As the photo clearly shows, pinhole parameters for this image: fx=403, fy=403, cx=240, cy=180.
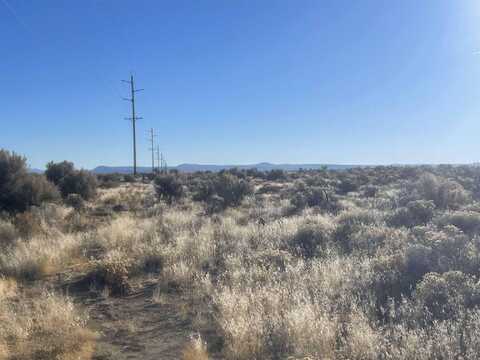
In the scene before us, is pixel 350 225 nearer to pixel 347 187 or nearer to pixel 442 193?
pixel 442 193

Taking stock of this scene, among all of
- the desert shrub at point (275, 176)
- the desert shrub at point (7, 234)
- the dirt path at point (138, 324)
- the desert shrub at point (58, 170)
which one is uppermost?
the desert shrub at point (58, 170)

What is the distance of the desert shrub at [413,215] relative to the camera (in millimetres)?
12617

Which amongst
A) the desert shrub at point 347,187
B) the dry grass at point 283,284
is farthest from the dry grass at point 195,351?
the desert shrub at point 347,187

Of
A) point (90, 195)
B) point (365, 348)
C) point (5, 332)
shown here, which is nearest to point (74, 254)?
point (5, 332)

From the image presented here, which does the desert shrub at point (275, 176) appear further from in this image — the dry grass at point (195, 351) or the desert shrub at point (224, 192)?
the dry grass at point (195, 351)

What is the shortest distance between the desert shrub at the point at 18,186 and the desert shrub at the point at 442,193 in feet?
52.7

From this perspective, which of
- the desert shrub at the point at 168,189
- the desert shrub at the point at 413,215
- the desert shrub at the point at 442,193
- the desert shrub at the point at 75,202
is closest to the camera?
the desert shrub at the point at 413,215

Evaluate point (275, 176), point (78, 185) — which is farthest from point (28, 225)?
point (275, 176)

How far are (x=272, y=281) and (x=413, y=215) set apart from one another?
7.47 meters

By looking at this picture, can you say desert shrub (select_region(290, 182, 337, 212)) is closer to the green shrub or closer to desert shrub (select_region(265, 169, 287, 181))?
the green shrub

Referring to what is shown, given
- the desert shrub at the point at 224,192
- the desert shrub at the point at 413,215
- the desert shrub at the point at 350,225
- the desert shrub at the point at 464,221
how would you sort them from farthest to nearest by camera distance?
1. the desert shrub at the point at 224,192
2. the desert shrub at the point at 413,215
3. the desert shrub at the point at 464,221
4. the desert shrub at the point at 350,225

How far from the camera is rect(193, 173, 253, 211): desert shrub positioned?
1916 cm

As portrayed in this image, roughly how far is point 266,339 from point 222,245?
4897mm

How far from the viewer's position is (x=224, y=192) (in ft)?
66.4
